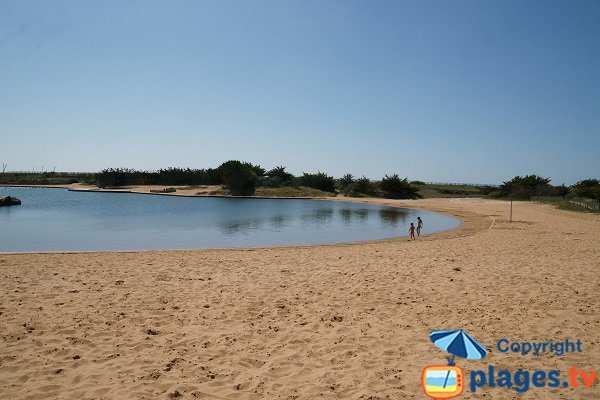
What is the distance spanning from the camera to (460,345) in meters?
4.32

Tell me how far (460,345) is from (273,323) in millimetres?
3004

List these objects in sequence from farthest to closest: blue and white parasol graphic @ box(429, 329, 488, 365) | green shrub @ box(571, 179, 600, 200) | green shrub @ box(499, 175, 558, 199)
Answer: green shrub @ box(499, 175, 558, 199)
green shrub @ box(571, 179, 600, 200)
blue and white parasol graphic @ box(429, 329, 488, 365)

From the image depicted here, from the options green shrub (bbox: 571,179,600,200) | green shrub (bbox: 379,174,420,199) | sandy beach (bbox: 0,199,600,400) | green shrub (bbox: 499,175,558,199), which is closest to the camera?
sandy beach (bbox: 0,199,600,400)

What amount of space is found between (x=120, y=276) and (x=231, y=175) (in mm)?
51143

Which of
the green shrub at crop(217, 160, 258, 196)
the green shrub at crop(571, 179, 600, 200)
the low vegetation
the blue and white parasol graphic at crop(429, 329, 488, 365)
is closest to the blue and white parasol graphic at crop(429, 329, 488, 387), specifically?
the blue and white parasol graphic at crop(429, 329, 488, 365)

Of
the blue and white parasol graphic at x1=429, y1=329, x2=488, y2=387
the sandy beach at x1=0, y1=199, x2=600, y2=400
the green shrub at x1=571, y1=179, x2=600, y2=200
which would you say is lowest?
the sandy beach at x1=0, y1=199, x2=600, y2=400

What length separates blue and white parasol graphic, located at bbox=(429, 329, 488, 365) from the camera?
415cm

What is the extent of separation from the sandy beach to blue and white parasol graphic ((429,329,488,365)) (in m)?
0.40

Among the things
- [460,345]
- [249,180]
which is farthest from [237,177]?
[460,345]

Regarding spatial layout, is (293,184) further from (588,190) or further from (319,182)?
(588,190)

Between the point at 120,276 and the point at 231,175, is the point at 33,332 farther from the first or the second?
the point at 231,175

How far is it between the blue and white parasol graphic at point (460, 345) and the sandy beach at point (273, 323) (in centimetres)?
40

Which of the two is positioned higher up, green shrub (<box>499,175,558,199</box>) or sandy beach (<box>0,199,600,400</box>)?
green shrub (<box>499,175,558,199</box>)

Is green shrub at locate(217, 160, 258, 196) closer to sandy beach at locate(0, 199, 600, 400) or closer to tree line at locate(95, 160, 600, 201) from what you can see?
tree line at locate(95, 160, 600, 201)
